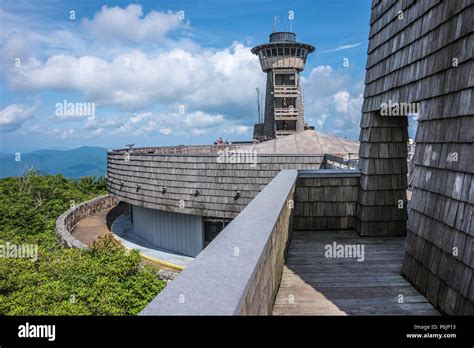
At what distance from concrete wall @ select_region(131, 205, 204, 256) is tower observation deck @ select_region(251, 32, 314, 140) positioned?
1983cm

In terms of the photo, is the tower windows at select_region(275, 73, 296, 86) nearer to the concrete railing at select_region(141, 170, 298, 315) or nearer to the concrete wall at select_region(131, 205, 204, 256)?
the concrete wall at select_region(131, 205, 204, 256)

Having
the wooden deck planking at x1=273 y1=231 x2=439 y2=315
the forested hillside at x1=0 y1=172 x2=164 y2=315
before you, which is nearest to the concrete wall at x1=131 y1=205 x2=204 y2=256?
the forested hillside at x1=0 y1=172 x2=164 y2=315

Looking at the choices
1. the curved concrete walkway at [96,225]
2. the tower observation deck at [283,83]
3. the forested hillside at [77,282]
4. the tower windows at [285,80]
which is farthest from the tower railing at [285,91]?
the forested hillside at [77,282]

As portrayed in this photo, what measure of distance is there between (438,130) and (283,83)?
36076mm

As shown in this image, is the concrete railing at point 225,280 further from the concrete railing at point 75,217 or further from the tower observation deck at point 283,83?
the tower observation deck at point 283,83

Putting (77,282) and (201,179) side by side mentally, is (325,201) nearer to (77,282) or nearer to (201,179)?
(77,282)

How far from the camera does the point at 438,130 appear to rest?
4031mm

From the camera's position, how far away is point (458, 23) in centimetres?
363

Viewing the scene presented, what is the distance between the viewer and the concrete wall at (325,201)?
7.09 m

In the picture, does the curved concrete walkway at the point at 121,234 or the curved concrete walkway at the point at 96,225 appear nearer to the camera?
the curved concrete walkway at the point at 121,234

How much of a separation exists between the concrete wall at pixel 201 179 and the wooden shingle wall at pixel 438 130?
1016 cm

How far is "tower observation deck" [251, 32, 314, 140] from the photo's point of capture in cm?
3778
